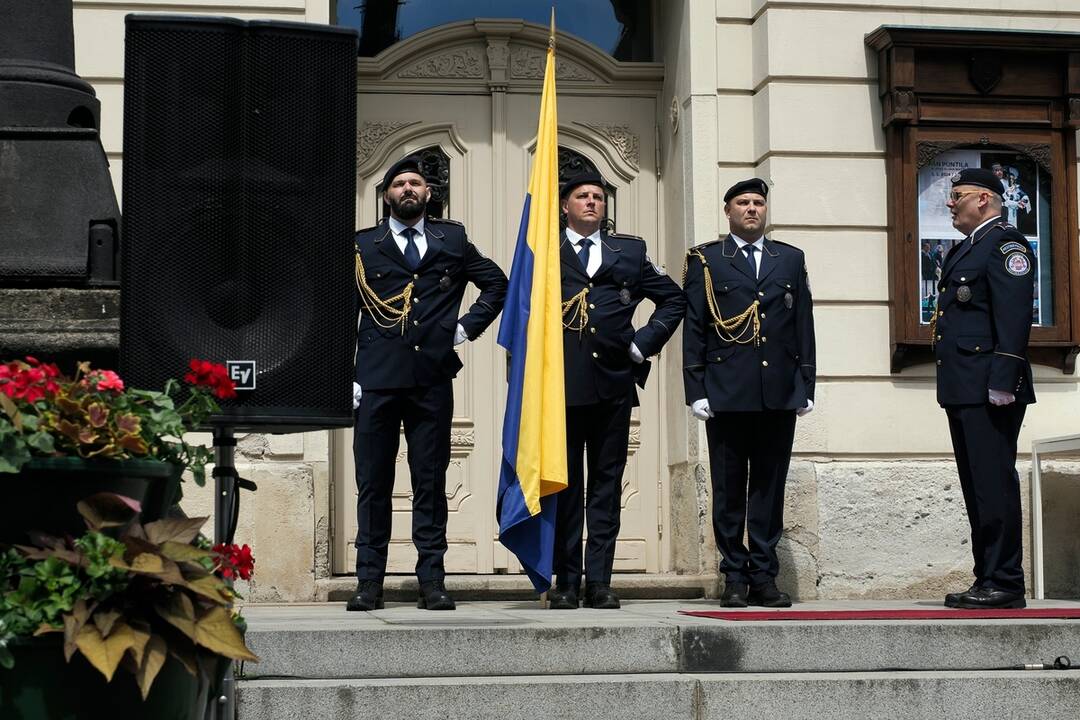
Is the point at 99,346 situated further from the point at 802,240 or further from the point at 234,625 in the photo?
the point at 802,240

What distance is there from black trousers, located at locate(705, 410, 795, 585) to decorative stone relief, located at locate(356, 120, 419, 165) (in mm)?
3125

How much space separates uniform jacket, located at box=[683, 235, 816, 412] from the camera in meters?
7.78

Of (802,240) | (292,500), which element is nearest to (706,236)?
(802,240)

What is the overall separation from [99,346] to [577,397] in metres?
3.15

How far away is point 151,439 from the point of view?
330 cm

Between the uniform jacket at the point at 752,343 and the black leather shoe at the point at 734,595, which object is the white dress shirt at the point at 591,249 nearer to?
the uniform jacket at the point at 752,343

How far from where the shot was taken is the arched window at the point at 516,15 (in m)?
10.2

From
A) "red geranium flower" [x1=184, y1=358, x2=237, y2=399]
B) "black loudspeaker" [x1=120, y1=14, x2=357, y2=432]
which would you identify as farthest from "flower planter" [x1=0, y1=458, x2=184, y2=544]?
"black loudspeaker" [x1=120, y1=14, x2=357, y2=432]

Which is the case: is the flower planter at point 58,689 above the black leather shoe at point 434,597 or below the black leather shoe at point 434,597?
above

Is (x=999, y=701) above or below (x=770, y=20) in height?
below

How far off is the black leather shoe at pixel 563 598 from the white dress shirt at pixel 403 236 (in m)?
1.66

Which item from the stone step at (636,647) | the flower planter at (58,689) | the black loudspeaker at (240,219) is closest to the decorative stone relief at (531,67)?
the stone step at (636,647)

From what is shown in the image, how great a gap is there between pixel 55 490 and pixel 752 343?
5.14 meters

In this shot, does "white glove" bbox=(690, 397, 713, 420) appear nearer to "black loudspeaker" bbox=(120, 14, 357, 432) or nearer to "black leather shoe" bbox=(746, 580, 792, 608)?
"black leather shoe" bbox=(746, 580, 792, 608)
